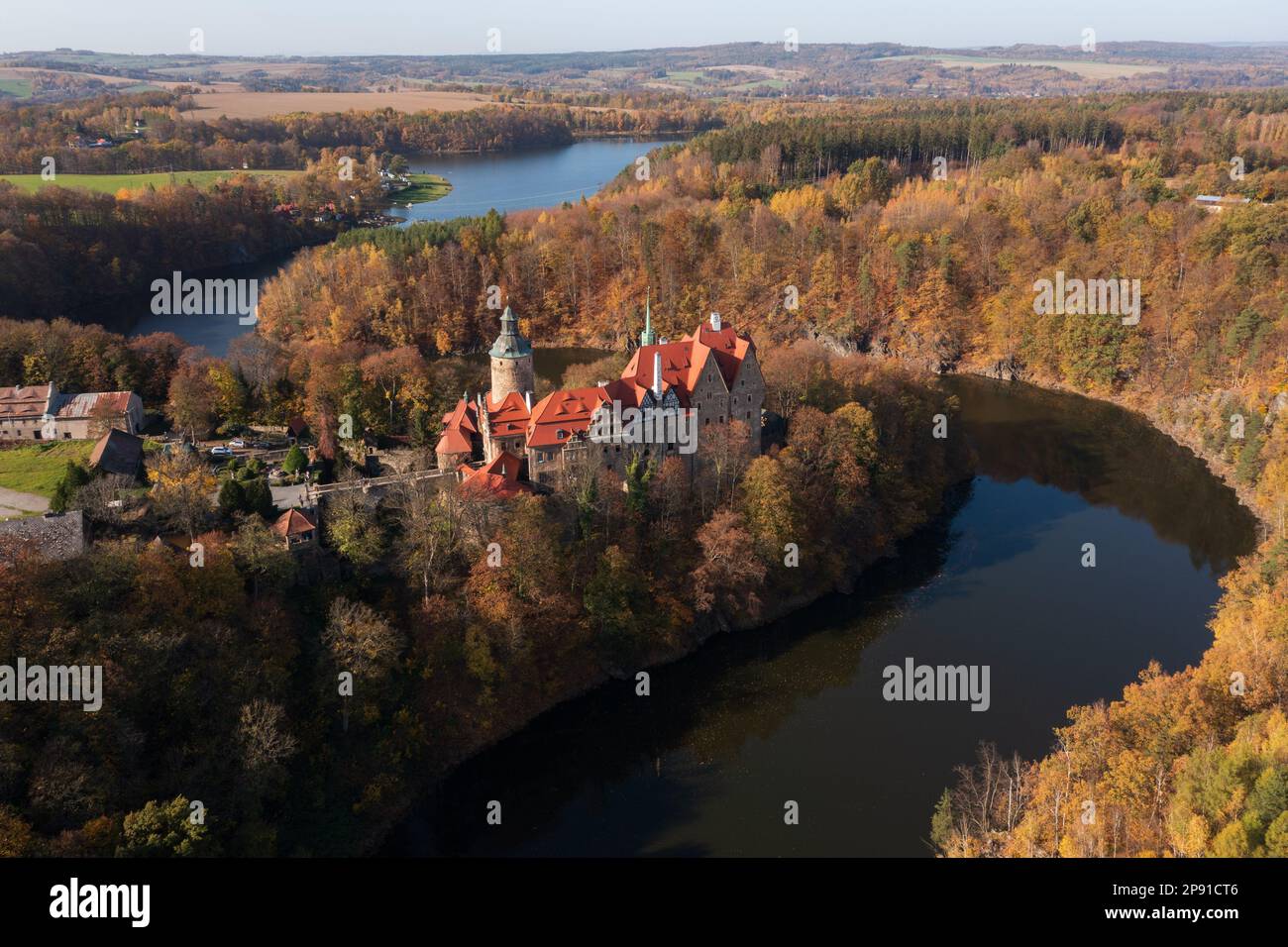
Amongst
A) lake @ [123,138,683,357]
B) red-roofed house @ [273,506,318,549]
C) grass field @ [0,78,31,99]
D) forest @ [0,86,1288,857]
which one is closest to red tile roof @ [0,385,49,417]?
forest @ [0,86,1288,857]

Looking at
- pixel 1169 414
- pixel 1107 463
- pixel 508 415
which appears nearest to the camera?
pixel 508 415

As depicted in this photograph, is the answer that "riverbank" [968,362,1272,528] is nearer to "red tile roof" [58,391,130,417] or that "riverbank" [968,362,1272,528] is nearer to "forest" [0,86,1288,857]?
"forest" [0,86,1288,857]

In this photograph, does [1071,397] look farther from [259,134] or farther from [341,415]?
[259,134]

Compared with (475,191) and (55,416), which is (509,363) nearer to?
(55,416)

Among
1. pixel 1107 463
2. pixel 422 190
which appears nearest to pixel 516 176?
pixel 422 190

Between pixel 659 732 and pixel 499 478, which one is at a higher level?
pixel 499 478

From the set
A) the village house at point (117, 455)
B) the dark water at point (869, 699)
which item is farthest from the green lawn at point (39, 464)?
the dark water at point (869, 699)
